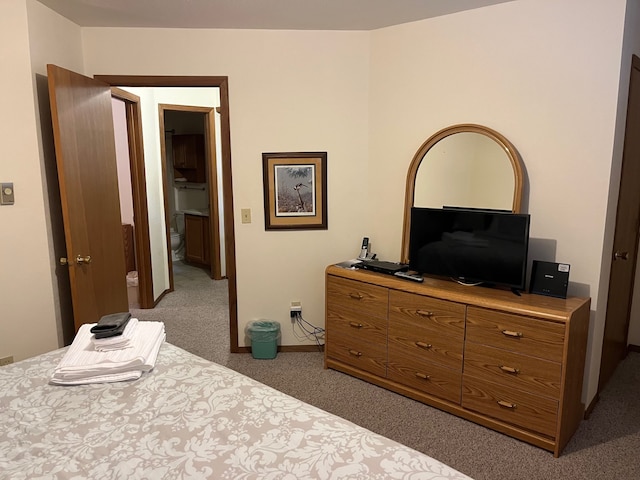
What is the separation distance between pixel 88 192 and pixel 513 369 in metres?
2.76

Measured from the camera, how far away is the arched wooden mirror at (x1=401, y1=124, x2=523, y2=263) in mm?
2742

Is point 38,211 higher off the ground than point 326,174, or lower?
lower

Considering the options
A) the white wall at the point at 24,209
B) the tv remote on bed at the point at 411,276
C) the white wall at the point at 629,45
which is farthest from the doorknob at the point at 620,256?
the white wall at the point at 24,209

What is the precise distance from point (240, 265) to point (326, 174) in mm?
965

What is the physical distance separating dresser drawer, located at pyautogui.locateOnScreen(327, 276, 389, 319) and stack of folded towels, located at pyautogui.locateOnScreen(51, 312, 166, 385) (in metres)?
1.41

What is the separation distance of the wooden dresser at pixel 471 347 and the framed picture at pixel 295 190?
0.54 meters

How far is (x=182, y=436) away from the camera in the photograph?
1.39 metres

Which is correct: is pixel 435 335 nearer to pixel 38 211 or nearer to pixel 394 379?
pixel 394 379

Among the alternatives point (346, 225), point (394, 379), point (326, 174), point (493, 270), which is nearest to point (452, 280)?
point (493, 270)

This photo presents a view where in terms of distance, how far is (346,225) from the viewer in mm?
3586

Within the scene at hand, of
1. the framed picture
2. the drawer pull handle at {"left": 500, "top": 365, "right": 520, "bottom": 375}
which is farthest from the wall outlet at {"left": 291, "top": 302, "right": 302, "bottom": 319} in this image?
the drawer pull handle at {"left": 500, "top": 365, "right": 520, "bottom": 375}

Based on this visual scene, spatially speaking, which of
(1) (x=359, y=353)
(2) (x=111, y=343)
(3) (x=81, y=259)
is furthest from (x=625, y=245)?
(3) (x=81, y=259)

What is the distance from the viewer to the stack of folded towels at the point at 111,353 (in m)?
1.72

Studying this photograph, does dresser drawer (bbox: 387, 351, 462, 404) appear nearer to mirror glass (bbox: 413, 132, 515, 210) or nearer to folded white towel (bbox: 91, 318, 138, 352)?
mirror glass (bbox: 413, 132, 515, 210)
